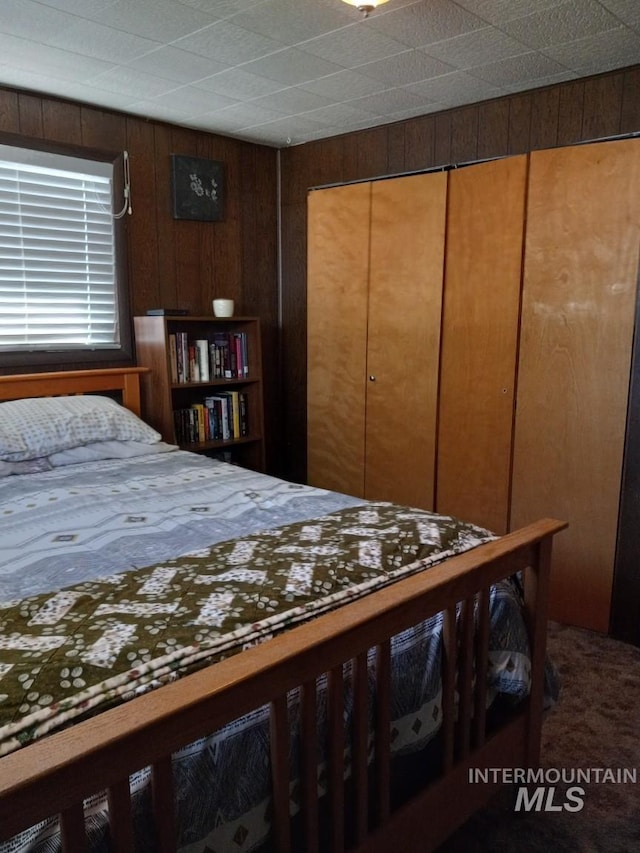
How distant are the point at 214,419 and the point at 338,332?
85 centimetres

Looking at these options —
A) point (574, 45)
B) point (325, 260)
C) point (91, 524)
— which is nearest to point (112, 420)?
point (91, 524)

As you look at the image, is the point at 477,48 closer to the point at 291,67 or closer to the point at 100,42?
the point at 291,67

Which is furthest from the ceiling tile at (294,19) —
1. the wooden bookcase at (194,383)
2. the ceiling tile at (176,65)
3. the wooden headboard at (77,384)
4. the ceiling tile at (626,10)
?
the wooden headboard at (77,384)

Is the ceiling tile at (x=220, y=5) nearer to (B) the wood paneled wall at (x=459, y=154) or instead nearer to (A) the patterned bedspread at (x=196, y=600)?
(B) the wood paneled wall at (x=459, y=154)

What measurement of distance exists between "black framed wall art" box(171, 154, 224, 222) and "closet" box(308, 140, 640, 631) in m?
0.64

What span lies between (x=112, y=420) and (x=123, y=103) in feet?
5.18

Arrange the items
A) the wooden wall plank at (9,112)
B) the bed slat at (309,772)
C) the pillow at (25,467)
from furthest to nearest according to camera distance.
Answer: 1. the wooden wall plank at (9,112)
2. the pillow at (25,467)
3. the bed slat at (309,772)

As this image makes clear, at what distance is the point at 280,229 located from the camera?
4.22 meters

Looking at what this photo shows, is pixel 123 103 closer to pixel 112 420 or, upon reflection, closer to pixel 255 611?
pixel 112 420

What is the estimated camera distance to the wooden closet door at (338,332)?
3.41 metres

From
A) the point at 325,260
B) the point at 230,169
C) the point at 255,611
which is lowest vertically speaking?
the point at 255,611

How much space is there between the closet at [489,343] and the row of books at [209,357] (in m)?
0.44

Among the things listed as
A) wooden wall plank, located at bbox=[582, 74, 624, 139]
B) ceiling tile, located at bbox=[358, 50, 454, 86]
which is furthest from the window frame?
wooden wall plank, located at bbox=[582, 74, 624, 139]

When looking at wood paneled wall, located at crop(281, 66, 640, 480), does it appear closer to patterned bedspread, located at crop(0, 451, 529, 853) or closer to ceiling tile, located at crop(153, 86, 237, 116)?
ceiling tile, located at crop(153, 86, 237, 116)
